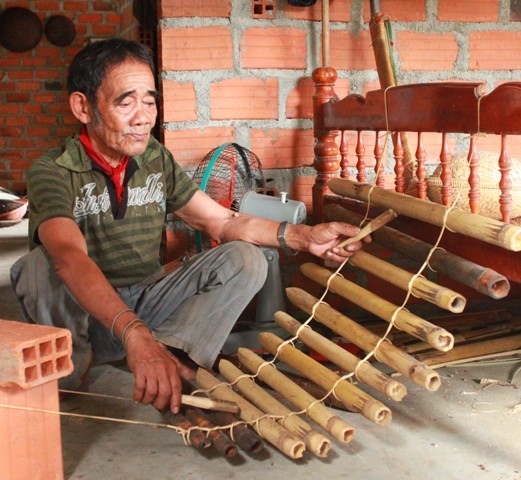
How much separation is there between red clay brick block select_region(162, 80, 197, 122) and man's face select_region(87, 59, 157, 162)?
1.60ft

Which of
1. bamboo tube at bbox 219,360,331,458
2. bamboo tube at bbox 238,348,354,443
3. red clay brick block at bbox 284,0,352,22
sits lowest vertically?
bamboo tube at bbox 219,360,331,458

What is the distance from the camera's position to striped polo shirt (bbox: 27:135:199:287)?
235cm

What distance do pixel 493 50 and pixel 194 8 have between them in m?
1.24

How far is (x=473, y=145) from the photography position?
1.93 m

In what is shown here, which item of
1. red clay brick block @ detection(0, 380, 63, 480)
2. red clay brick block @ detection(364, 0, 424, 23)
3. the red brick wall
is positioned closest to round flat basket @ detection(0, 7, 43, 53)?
the red brick wall

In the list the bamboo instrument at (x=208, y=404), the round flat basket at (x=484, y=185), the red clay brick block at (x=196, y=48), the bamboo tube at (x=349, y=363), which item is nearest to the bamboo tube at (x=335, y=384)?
the bamboo tube at (x=349, y=363)

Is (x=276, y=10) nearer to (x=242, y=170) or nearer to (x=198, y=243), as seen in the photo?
(x=242, y=170)

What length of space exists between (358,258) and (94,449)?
95 centimetres

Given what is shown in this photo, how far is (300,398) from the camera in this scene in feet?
6.66

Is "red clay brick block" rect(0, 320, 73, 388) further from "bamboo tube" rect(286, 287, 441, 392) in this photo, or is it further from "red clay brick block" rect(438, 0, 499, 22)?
"red clay brick block" rect(438, 0, 499, 22)

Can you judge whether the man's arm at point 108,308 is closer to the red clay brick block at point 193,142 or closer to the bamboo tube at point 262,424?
the bamboo tube at point 262,424

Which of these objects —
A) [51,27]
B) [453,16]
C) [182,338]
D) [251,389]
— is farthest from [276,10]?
[51,27]

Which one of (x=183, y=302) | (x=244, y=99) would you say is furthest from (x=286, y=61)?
(x=183, y=302)

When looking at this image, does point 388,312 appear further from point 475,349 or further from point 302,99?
point 302,99
